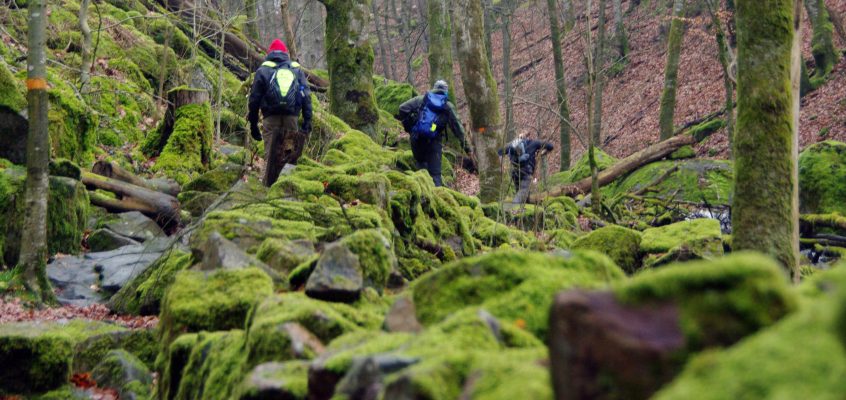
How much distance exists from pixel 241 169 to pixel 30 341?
585 centimetres

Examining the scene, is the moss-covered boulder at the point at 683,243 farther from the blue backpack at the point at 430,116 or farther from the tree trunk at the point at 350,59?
the tree trunk at the point at 350,59

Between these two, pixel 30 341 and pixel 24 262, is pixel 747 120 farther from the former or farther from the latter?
pixel 24 262

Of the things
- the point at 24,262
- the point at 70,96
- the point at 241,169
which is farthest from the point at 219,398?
the point at 70,96

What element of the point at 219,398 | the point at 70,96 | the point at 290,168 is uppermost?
the point at 70,96

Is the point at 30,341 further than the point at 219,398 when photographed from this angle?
Yes

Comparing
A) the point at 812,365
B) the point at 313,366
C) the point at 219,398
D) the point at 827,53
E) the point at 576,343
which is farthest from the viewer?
the point at 827,53

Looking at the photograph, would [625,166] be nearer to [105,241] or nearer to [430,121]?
[430,121]

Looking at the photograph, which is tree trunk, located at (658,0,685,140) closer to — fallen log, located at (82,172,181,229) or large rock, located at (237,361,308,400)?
fallen log, located at (82,172,181,229)

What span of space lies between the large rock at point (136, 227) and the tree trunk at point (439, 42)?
37.5 ft

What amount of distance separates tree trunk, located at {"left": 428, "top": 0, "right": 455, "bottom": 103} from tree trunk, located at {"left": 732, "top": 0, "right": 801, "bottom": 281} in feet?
49.3

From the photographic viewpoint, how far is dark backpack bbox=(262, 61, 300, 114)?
10266mm

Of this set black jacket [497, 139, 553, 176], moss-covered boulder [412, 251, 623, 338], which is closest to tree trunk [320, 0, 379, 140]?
black jacket [497, 139, 553, 176]

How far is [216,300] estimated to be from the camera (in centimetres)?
499

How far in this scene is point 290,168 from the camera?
966 centimetres
